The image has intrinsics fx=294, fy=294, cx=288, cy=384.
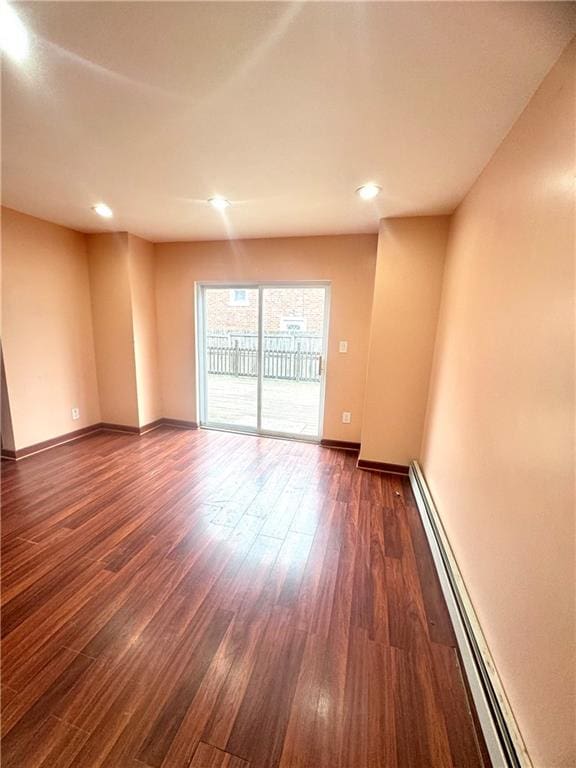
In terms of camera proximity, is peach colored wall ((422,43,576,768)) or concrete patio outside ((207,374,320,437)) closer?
peach colored wall ((422,43,576,768))

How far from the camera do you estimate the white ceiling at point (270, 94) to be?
951 millimetres

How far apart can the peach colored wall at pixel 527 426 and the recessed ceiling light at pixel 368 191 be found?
66 cm

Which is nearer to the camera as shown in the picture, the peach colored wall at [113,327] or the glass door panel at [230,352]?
the peach colored wall at [113,327]

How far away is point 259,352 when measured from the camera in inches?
150

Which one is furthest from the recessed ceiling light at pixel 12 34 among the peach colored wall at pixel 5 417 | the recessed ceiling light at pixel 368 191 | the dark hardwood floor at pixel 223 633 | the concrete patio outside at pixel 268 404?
the concrete patio outside at pixel 268 404

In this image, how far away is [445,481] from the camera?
Answer: 6.57 feet

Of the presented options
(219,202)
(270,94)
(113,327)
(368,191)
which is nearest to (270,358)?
(219,202)

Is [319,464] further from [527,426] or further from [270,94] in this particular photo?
[270,94]

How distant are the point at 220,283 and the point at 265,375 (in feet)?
4.23

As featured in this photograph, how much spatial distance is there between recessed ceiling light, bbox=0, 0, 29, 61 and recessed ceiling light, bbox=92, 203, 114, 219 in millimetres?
1602

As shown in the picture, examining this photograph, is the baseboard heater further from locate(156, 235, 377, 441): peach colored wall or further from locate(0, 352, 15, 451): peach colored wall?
locate(0, 352, 15, 451): peach colored wall

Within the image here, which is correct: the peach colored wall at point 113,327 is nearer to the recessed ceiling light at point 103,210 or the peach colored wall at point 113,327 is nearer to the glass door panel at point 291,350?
the recessed ceiling light at point 103,210

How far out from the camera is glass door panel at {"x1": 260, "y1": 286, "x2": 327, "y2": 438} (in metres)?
3.56

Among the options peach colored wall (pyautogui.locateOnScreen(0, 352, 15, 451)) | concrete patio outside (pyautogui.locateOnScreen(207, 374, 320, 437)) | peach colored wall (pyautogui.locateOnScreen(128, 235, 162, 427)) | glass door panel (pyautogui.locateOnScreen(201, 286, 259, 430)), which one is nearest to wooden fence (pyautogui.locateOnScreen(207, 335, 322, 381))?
glass door panel (pyautogui.locateOnScreen(201, 286, 259, 430))
